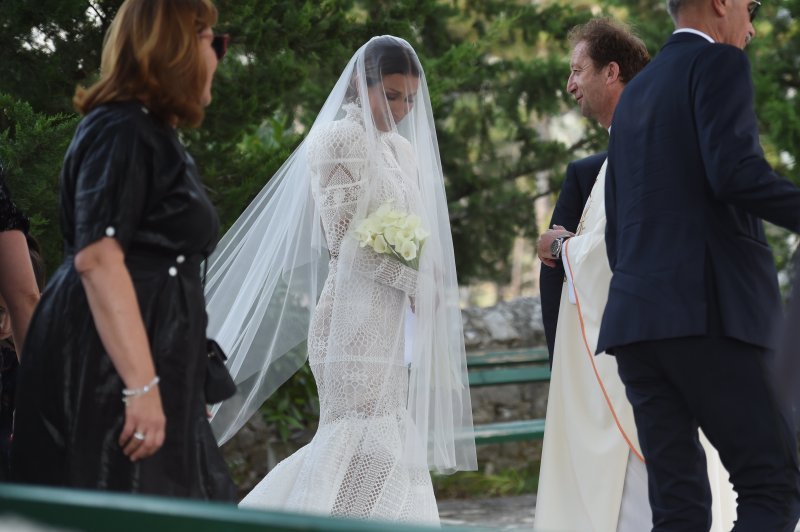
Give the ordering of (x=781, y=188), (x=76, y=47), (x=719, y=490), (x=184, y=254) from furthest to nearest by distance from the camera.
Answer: (x=76, y=47) < (x=719, y=490) < (x=781, y=188) < (x=184, y=254)

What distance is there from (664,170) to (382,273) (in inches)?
68.6

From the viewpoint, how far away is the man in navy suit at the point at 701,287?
131 inches

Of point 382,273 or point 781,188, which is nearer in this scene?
point 781,188

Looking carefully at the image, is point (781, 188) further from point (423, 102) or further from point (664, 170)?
point (423, 102)

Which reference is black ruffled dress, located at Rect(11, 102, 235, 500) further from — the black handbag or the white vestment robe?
the white vestment robe

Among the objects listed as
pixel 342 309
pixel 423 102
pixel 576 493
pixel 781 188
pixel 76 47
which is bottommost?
pixel 576 493

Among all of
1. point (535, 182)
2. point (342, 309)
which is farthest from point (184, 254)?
point (535, 182)

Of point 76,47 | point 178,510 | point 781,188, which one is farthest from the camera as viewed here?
point 76,47

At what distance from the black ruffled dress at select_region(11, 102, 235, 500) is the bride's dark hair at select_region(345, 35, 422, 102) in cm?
211

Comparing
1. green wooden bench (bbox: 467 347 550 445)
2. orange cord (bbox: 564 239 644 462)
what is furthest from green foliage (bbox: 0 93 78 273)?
green wooden bench (bbox: 467 347 550 445)

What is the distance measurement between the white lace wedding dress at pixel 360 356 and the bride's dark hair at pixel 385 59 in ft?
0.52

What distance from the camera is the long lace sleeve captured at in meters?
4.85

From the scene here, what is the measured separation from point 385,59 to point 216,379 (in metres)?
2.26

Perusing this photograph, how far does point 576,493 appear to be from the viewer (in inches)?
192
